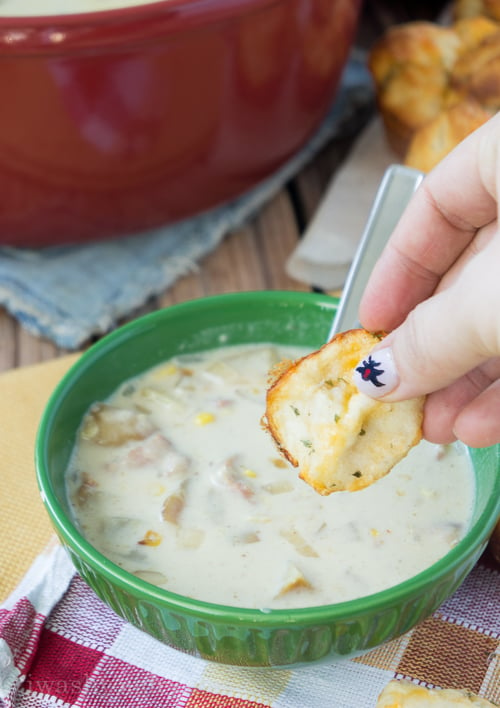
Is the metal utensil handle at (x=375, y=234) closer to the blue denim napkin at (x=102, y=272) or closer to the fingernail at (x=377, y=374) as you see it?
the fingernail at (x=377, y=374)

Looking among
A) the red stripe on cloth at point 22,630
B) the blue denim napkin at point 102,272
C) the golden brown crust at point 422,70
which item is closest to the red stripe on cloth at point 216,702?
the red stripe on cloth at point 22,630

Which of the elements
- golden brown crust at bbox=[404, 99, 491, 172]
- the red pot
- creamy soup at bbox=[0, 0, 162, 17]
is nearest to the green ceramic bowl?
the red pot

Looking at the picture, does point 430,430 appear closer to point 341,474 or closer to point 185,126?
point 341,474

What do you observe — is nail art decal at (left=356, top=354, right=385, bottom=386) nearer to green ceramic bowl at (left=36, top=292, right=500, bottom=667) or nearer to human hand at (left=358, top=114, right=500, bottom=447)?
human hand at (left=358, top=114, right=500, bottom=447)

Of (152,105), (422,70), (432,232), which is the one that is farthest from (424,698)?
(422,70)

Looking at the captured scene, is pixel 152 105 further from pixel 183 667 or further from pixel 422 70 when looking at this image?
pixel 183 667
